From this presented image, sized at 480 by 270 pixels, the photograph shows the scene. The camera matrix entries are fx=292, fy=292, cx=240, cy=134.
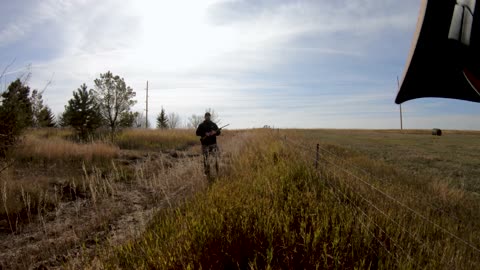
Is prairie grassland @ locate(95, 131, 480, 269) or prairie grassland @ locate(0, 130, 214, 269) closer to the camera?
prairie grassland @ locate(95, 131, 480, 269)

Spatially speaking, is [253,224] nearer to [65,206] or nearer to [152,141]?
[65,206]

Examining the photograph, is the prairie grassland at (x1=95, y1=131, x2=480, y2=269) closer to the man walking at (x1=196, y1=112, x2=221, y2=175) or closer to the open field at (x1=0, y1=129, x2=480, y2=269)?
the open field at (x1=0, y1=129, x2=480, y2=269)

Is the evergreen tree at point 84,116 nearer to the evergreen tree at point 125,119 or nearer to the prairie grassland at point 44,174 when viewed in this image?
the evergreen tree at point 125,119

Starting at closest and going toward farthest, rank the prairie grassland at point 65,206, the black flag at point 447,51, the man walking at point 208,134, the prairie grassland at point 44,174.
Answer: the black flag at point 447,51
the prairie grassland at point 65,206
the prairie grassland at point 44,174
the man walking at point 208,134

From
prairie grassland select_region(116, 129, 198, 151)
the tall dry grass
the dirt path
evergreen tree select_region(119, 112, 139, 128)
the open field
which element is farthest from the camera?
evergreen tree select_region(119, 112, 139, 128)

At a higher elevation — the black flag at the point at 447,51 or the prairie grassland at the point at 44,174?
the black flag at the point at 447,51

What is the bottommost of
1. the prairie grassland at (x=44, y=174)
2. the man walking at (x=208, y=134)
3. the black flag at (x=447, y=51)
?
the prairie grassland at (x=44, y=174)

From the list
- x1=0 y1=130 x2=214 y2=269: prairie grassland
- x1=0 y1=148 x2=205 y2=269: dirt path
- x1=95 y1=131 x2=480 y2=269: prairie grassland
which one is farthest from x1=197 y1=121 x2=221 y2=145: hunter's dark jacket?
x1=95 y1=131 x2=480 y2=269: prairie grassland

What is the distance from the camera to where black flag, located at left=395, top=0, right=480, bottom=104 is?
1185 mm

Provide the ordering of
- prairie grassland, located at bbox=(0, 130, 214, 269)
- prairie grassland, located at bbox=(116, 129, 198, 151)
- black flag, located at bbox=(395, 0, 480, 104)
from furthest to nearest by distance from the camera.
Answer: prairie grassland, located at bbox=(116, 129, 198, 151) < prairie grassland, located at bbox=(0, 130, 214, 269) < black flag, located at bbox=(395, 0, 480, 104)

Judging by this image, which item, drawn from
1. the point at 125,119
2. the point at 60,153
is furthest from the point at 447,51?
the point at 125,119

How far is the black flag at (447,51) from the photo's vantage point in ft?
3.89

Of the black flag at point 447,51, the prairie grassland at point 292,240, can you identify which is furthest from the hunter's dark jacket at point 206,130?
the black flag at point 447,51

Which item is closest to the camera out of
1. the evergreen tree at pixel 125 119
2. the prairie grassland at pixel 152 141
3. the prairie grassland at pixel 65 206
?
the prairie grassland at pixel 65 206
